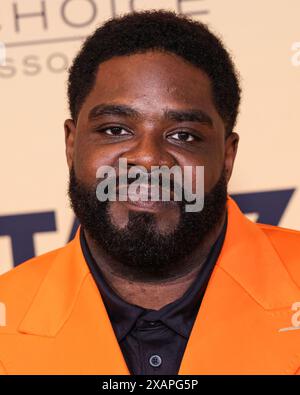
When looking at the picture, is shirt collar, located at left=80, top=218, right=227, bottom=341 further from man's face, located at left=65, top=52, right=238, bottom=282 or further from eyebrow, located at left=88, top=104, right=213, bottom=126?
eyebrow, located at left=88, top=104, right=213, bottom=126

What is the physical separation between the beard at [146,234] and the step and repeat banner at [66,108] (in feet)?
1.27

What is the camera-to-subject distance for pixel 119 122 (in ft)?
4.27

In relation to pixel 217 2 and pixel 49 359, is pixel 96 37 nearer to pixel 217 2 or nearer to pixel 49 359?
pixel 217 2

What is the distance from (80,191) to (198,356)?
0.34 m

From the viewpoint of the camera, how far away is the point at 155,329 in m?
1.29

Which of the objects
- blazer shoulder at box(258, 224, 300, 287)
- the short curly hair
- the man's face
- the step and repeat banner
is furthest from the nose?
the step and repeat banner

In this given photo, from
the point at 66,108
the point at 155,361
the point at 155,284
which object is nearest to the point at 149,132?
the point at 155,284

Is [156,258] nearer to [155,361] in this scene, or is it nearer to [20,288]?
[155,361]

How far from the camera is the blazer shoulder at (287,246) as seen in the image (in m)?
1.40

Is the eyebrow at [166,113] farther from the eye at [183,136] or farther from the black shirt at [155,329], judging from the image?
the black shirt at [155,329]

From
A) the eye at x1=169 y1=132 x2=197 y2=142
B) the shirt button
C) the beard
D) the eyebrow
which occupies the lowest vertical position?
the shirt button

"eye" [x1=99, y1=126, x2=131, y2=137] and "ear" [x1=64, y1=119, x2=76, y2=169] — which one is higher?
"eye" [x1=99, y1=126, x2=131, y2=137]

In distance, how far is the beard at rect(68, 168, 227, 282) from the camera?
50.8 inches

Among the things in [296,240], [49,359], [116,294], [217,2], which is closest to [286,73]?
[217,2]
